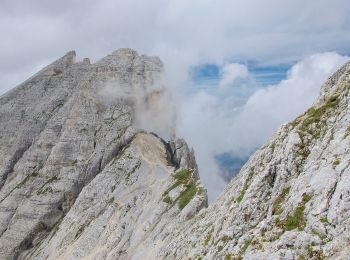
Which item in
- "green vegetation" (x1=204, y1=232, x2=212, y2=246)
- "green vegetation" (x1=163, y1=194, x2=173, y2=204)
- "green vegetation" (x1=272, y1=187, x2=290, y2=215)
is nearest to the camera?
"green vegetation" (x1=272, y1=187, x2=290, y2=215)

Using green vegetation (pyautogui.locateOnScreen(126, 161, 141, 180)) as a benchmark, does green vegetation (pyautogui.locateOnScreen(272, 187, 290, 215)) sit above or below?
below

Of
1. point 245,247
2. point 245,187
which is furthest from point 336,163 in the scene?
point 245,187

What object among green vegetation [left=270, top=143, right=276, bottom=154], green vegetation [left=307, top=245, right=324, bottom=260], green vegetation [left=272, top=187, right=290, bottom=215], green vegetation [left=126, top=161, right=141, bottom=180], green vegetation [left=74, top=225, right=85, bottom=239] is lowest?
green vegetation [left=307, top=245, right=324, bottom=260]

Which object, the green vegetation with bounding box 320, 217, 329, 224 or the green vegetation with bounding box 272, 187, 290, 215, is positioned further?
the green vegetation with bounding box 272, 187, 290, 215

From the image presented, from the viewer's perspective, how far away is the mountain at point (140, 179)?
39875mm

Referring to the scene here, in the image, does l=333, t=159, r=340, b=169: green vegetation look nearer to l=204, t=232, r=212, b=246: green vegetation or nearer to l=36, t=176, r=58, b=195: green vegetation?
l=204, t=232, r=212, b=246: green vegetation

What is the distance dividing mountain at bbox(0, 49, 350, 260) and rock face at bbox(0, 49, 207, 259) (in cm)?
32

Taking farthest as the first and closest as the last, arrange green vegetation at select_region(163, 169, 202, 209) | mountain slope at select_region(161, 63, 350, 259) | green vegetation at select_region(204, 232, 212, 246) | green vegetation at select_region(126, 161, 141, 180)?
green vegetation at select_region(126, 161, 141, 180), green vegetation at select_region(163, 169, 202, 209), green vegetation at select_region(204, 232, 212, 246), mountain slope at select_region(161, 63, 350, 259)

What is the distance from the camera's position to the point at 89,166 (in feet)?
415

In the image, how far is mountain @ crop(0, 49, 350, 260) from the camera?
131 feet

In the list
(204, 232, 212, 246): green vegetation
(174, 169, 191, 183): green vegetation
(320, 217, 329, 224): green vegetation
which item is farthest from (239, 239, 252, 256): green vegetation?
(174, 169, 191, 183): green vegetation

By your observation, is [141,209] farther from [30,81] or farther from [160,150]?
[30,81]

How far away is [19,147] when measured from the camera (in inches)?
5536

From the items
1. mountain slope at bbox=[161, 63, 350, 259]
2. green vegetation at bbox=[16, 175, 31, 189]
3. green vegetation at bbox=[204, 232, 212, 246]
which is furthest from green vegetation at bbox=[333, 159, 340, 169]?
green vegetation at bbox=[16, 175, 31, 189]
